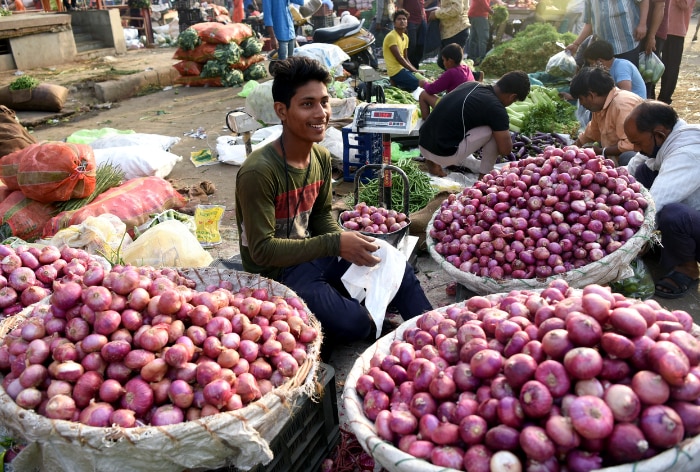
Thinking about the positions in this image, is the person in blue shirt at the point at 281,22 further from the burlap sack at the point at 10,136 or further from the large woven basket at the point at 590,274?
the large woven basket at the point at 590,274

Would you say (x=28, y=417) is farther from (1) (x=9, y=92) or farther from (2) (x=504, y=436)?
(1) (x=9, y=92)

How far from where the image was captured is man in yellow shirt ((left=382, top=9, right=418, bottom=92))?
7.84 m

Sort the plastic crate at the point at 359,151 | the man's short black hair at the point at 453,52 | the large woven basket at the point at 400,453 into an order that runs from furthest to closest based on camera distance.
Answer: the man's short black hair at the point at 453,52, the plastic crate at the point at 359,151, the large woven basket at the point at 400,453

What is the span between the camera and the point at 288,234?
2.69 meters

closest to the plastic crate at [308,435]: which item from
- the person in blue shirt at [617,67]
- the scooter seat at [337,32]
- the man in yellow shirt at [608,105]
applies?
the man in yellow shirt at [608,105]

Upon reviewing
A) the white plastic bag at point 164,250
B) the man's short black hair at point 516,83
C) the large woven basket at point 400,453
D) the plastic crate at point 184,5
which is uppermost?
the plastic crate at point 184,5

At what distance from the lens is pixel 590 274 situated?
271 centimetres

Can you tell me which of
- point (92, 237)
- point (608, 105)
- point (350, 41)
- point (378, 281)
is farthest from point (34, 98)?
point (608, 105)

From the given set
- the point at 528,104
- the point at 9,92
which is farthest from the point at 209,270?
the point at 9,92

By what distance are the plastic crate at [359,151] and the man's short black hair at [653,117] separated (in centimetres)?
230

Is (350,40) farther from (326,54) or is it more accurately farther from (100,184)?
(100,184)

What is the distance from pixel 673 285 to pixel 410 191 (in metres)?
2.09

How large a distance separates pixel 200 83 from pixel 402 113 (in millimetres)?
7967

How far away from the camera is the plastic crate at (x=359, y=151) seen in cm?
502
